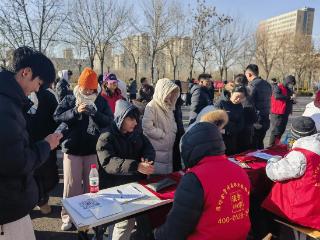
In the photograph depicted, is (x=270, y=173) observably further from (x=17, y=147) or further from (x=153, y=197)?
(x=17, y=147)

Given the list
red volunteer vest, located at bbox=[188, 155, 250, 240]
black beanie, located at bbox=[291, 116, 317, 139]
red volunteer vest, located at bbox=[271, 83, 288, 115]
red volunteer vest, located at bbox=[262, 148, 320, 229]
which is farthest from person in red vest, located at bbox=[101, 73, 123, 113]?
red volunteer vest, located at bbox=[271, 83, 288, 115]

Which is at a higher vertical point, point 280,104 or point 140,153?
point 280,104

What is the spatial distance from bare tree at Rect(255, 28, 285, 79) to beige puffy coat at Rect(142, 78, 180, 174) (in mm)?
35343

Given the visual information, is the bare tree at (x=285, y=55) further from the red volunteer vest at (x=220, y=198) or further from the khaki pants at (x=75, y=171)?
the red volunteer vest at (x=220, y=198)

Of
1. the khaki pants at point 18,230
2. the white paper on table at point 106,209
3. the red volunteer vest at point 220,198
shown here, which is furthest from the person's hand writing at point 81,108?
the red volunteer vest at point 220,198

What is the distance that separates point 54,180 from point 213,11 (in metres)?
22.2

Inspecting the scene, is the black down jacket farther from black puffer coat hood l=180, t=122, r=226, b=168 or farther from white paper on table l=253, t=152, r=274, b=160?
white paper on table l=253, t=152, r=274, b=160

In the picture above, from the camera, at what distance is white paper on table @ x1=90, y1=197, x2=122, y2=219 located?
2240 millimetres

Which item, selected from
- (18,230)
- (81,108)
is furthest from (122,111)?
(18,230)

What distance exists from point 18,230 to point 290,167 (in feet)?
6.80

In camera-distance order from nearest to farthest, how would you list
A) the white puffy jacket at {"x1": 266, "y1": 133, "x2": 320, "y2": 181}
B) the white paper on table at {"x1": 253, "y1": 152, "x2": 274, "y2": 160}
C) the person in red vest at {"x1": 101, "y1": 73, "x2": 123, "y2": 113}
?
the white puffy jacket at {"x1": 266, "y1": 133, "x2": 320, "y2": 181}, the white paper on table at {"x1": 253, "y1": 152, "x2": 274, "y2": 160}, the person in red vest at {"x1": 101, "y1": 73, "x2": 123, "y2": 113}

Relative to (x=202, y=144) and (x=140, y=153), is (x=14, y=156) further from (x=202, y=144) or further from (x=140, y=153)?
(x=140, y=153)

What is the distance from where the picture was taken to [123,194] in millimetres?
2609

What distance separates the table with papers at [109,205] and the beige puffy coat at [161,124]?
0.94 m
